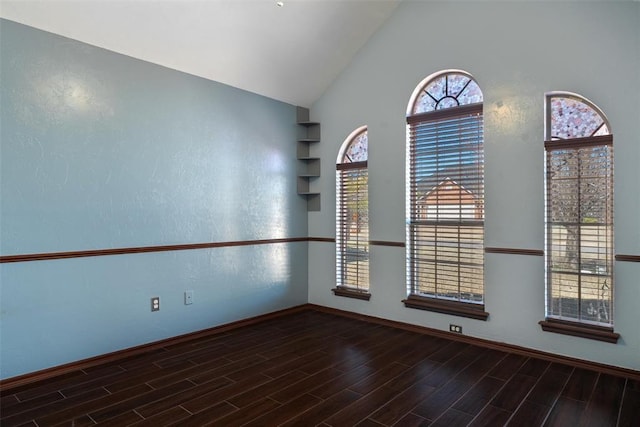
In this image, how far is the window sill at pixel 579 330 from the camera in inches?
114

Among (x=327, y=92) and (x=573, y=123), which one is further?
(x=327, y=92)

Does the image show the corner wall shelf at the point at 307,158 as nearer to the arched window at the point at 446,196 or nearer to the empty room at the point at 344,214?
the empty room at the point at 344,214

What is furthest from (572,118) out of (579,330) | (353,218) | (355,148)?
(353,218)

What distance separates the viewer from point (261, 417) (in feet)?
7.56

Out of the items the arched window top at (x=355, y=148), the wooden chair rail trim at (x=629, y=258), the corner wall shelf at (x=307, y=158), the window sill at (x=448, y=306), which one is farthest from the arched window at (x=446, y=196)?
the corner wall shelf at (x=307, y=158)

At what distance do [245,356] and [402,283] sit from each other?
5.72 feet

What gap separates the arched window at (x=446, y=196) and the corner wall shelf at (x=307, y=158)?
128 cm

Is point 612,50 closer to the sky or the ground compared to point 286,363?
closer to the sky

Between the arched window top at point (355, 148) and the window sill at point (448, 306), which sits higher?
the arched window top at point (355, 148)

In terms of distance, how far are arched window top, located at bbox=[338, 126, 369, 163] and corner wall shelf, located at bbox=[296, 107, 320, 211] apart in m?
0.37

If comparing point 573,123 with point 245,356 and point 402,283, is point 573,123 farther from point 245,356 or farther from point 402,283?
point 245,356

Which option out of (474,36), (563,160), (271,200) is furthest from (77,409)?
(474,36)

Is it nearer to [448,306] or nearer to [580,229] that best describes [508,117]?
[580,229]

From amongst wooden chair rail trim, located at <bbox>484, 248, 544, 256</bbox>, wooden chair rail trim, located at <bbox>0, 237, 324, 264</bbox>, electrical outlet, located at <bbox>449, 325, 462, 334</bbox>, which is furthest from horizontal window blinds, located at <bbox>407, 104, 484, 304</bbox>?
wooden chair rail trim, located at <bbox>0, 237, 324, 264</bbox>
